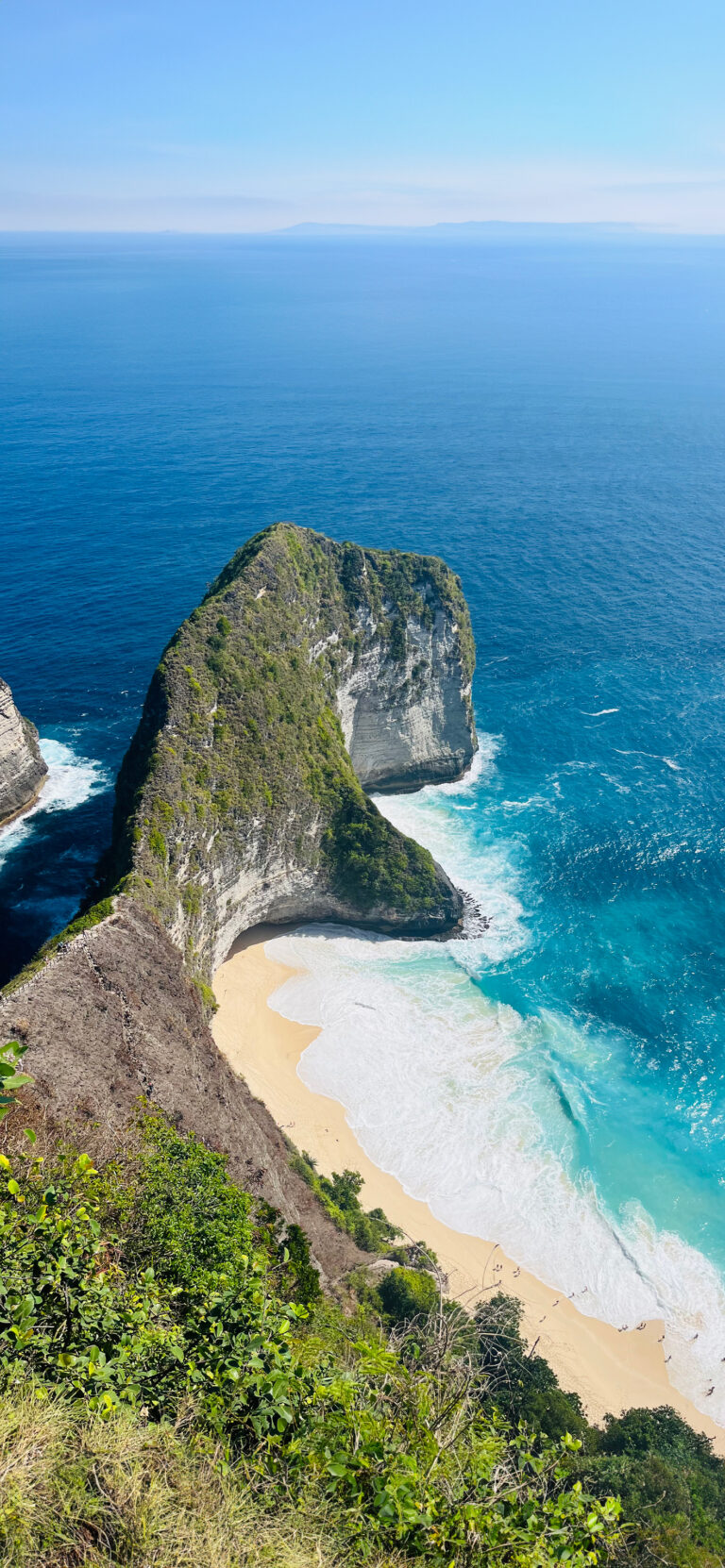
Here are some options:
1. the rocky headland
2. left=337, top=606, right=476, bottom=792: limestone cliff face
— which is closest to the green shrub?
the rocky headland

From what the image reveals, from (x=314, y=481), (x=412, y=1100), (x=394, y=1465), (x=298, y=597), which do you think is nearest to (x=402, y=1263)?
(x=412, y=1100)

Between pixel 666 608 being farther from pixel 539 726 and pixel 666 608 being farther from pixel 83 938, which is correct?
pixel 83 938

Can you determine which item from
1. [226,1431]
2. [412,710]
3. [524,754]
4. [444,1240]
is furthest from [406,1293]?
[524,754]

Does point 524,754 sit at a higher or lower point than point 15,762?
lower

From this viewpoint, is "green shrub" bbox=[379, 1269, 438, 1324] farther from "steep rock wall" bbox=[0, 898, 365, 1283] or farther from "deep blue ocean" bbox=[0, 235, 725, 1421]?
"deep blue ocean" bbox=[0, 235, 725, 1421]

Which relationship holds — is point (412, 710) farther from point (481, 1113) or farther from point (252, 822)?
point (481, 1113)
